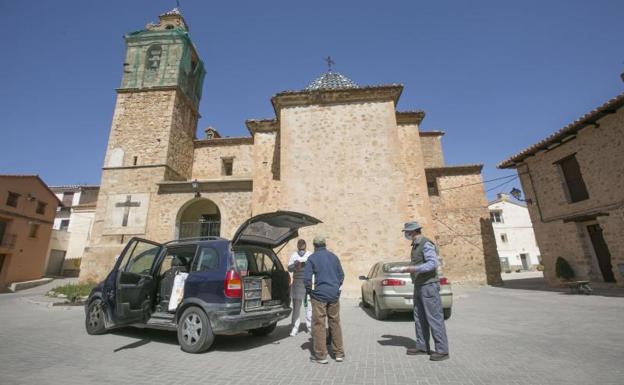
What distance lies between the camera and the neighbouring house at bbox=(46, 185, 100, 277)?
25.7 metres

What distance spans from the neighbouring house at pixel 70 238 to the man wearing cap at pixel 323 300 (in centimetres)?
2984

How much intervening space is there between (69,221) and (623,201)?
39.9 metres

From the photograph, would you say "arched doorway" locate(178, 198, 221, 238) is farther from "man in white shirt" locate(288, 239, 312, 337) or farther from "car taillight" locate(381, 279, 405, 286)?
→ "car taillight" locate(381, 279, 405, 286)

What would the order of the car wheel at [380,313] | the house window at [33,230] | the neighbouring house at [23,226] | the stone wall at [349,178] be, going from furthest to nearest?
the house window at [33,230], the neighbouring house at [23,226], the stone wall at [349,178], the car wheel at [380,313]

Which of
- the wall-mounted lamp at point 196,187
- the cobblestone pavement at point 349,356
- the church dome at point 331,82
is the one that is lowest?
the cobblestone pavement at point 349,356

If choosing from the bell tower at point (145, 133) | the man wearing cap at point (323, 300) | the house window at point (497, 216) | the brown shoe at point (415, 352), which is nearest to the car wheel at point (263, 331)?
the man wearing cap at point (323, 300)

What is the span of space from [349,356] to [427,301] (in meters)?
1.24

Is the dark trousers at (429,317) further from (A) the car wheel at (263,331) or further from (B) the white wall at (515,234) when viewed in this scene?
(B) the white wall at (515,234)

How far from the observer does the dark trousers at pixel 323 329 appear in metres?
3.47

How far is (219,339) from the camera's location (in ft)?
15.4

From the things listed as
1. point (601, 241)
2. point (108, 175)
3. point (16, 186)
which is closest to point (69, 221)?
point (16, 186)

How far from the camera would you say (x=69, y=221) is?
92.8ft

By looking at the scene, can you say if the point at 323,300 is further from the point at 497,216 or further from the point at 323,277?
the point at 497,216

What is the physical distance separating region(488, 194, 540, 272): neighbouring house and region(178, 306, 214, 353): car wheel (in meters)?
34.3
